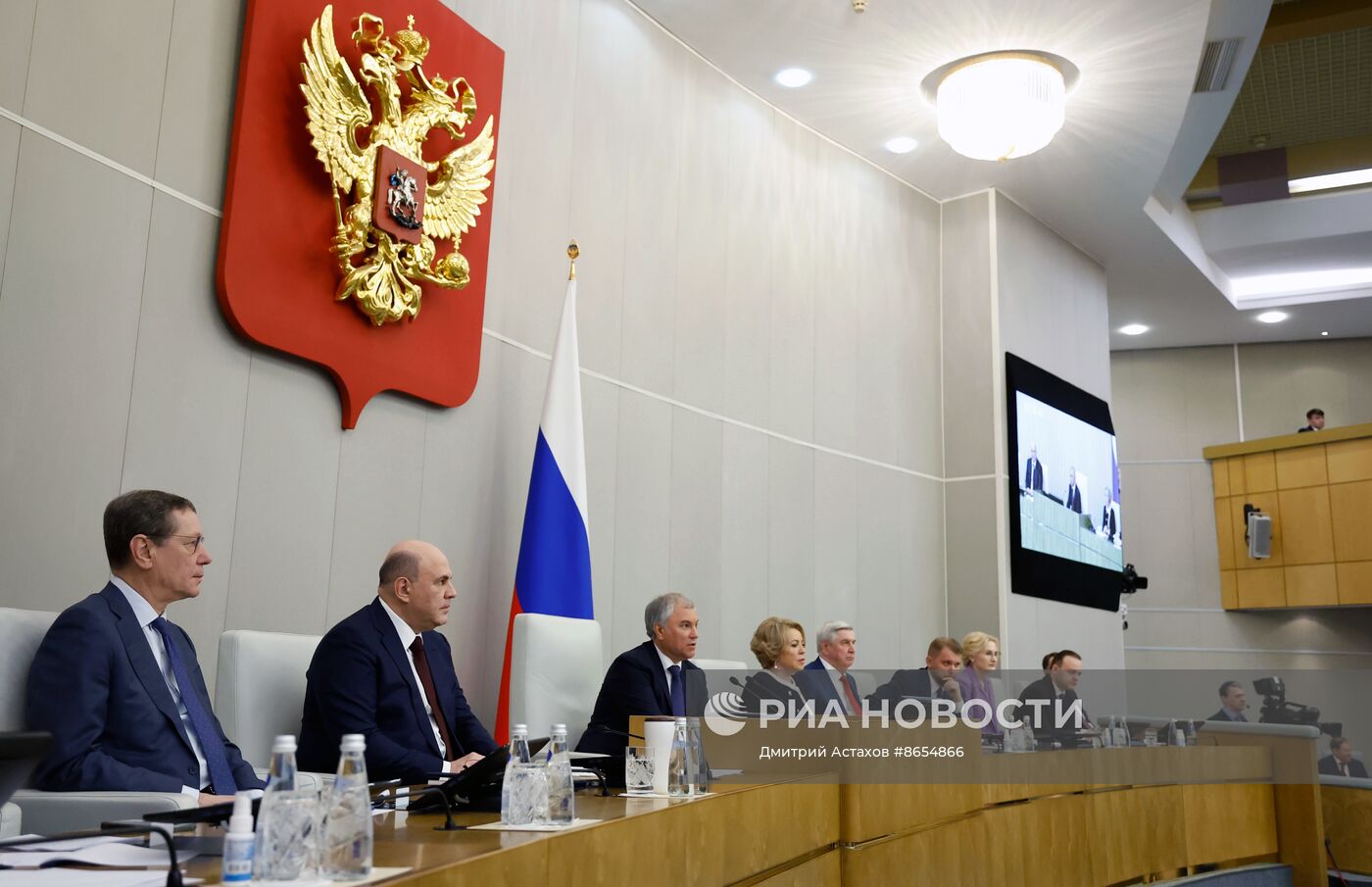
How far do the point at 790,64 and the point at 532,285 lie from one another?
227 centimetres

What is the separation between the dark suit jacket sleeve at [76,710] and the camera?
228 centimetres

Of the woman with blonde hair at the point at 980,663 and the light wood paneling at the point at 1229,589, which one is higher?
the light wood paneling at the point at 1229,589

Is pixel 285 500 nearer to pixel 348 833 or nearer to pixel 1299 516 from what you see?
pixel 348 833

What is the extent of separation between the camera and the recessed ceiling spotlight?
6.21 meters

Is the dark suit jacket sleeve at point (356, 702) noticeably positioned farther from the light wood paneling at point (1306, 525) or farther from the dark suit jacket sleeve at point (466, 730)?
the light wood paneling at point (1306, 525)

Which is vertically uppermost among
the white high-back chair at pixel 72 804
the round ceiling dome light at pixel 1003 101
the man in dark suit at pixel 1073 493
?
the round ceiling dome light at pixel 1003 101

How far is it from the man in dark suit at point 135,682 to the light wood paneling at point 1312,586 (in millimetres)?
10587

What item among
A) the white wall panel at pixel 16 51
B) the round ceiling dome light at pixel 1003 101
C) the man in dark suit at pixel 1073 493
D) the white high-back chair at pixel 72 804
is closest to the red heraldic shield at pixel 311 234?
the white wall panel at pixel 16 51

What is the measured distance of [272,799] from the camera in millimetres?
1360

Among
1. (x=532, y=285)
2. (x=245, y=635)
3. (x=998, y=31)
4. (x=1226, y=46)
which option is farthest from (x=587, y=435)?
(x=1226, y=46)

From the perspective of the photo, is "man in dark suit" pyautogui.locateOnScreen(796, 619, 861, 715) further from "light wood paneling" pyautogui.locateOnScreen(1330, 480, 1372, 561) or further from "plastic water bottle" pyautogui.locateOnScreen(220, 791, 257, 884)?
"light wood paneling" pyautogui.locateOnScreen(1330, 480, 1372, 561)

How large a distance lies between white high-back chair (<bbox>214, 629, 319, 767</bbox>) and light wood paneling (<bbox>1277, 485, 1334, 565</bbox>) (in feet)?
33.9

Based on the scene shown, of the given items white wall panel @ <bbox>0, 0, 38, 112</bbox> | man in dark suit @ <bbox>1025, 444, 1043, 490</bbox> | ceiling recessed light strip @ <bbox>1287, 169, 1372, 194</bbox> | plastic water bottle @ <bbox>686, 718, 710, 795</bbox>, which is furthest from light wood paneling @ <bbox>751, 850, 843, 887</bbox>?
ceiling recessed light strip @ <bbox>1287, 169, 1372, 194</bbox>

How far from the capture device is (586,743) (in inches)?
139
